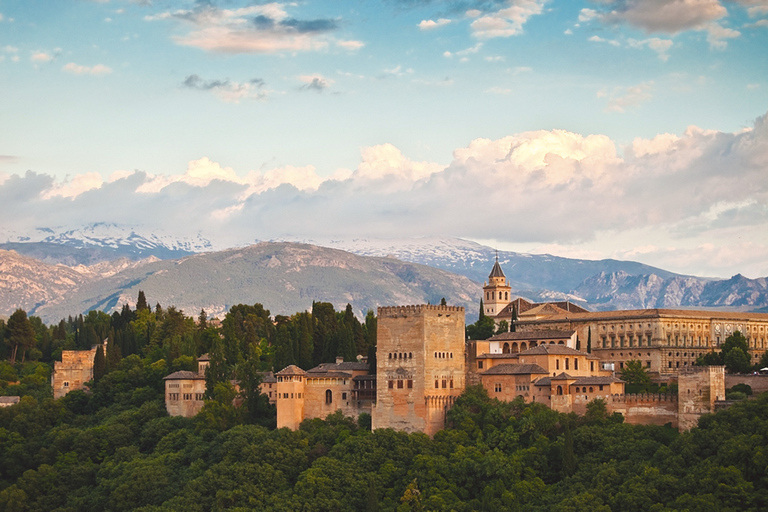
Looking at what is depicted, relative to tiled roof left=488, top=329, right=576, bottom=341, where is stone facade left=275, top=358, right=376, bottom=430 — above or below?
below

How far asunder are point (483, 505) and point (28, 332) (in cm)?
6839

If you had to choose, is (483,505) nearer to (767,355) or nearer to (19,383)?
(767,355)

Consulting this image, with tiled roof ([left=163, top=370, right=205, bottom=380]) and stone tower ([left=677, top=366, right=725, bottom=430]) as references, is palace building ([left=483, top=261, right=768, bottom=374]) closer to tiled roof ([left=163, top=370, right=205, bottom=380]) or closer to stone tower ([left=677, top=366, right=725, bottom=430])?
stone tower ([left=677, top=366, right=725, bottom=430])

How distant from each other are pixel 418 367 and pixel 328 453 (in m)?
8.37

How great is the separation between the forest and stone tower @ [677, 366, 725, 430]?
1435 mm

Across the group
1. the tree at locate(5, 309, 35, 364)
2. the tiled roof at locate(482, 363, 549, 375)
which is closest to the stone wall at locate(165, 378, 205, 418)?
the tiled roof at locate(482, 363, 549, 375)

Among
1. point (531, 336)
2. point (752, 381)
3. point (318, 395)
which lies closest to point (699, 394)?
point (752, 381)

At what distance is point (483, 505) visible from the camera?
228 feet

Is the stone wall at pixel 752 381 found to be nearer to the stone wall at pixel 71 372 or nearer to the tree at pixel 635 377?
the tree at pixel 635 377

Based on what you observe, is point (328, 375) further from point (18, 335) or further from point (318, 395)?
point (18, 335)

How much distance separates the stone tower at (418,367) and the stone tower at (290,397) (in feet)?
20.3

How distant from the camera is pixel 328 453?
78.1 metres

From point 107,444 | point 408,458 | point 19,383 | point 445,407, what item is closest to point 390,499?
point 408,458

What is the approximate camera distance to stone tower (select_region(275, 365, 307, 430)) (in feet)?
272
